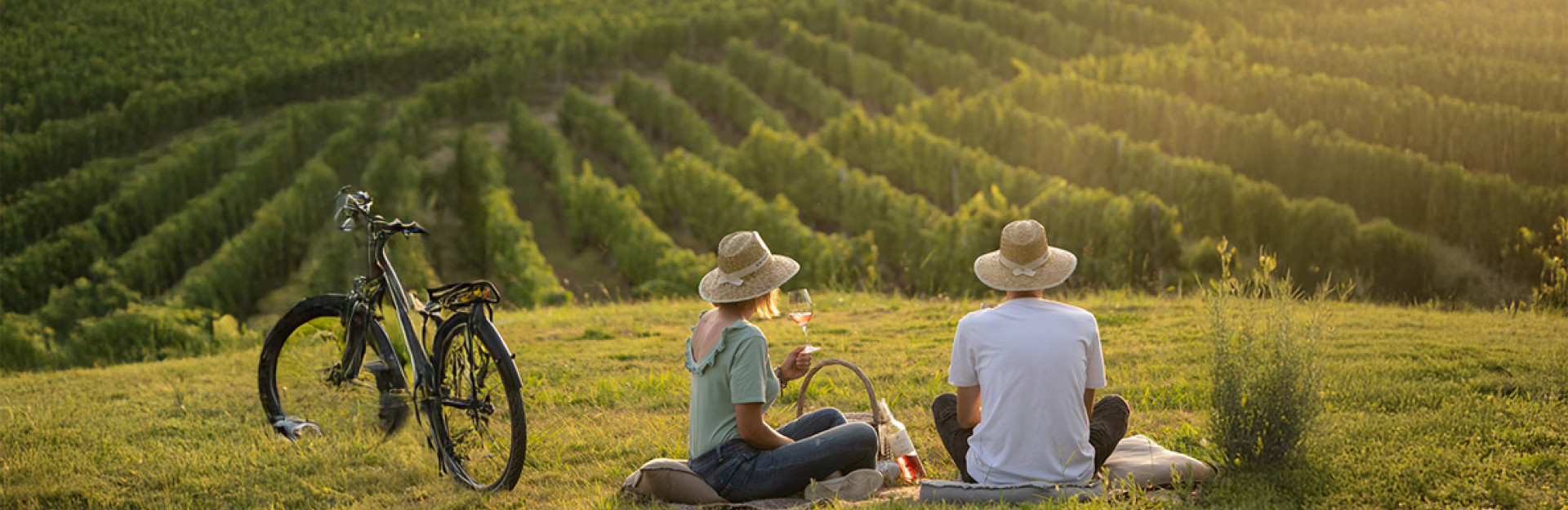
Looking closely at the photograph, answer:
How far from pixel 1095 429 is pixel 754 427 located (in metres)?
1.50

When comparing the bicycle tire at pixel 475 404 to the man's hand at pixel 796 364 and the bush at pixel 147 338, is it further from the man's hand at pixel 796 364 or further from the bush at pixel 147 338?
the bush at pixel 147 338

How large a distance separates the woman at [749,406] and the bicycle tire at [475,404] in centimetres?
82

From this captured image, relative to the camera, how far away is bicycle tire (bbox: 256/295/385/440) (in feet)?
22.2

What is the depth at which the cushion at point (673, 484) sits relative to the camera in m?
5.14

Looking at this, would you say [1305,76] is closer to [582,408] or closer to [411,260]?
[411,260]

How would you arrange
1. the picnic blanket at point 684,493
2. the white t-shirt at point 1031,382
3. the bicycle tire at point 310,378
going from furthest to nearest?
the bicycle tire at point 310,378
the picnic blanket at point 684,493
the white t-shirt at point 1031,382

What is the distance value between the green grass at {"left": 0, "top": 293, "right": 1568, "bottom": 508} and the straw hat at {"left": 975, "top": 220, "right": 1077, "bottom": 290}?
91 cm

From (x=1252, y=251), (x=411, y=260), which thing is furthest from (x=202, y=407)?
(x=1252, y=251)

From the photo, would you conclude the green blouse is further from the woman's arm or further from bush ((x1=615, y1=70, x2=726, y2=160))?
bush ((x1=615, y1=70, x2=726, y2=160))

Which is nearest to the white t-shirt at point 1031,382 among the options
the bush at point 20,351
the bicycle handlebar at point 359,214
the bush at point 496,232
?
the bicycle handlebar at point 359,214

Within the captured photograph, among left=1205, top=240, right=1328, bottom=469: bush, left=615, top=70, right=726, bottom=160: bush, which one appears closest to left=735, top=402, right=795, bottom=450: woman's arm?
left=1205, top=240, right=1328, bottom=469: bush

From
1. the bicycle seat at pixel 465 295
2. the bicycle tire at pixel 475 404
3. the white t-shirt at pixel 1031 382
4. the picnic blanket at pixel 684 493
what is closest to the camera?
the white t-shirt at pixel 1031 382

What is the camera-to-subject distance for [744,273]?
16.0 ft

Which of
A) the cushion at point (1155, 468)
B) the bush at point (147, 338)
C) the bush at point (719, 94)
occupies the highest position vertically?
the cushion at point (1155, 468)
